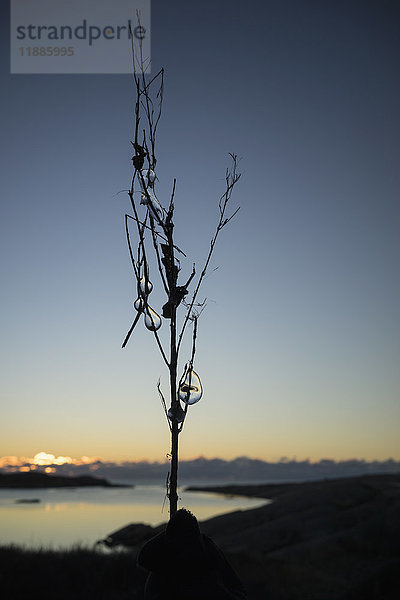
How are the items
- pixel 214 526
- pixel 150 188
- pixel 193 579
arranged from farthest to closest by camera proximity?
1. pixel 214 526
2. pixel 150 188
3. pixel 193 579

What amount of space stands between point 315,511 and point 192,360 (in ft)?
77.5

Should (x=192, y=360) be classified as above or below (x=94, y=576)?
above

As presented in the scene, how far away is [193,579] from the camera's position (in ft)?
6.38

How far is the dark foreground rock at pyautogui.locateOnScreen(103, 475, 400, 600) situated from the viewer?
12.8 metres

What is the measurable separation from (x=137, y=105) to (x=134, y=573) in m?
13.2

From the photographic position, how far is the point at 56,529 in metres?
30.7

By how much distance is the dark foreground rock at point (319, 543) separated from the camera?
12828 millimetres

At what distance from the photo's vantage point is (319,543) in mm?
19484

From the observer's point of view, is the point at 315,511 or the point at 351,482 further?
the point at 351,482

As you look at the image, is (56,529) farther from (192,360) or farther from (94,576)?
(192,360)

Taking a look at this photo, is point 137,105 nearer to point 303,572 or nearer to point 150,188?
point 150,188

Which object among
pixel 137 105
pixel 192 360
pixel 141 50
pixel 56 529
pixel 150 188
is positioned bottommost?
pixel 56 529

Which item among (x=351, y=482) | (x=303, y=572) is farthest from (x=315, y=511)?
(x=303, y=572)

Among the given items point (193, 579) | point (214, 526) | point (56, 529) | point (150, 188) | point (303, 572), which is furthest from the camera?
point (56, 529)
